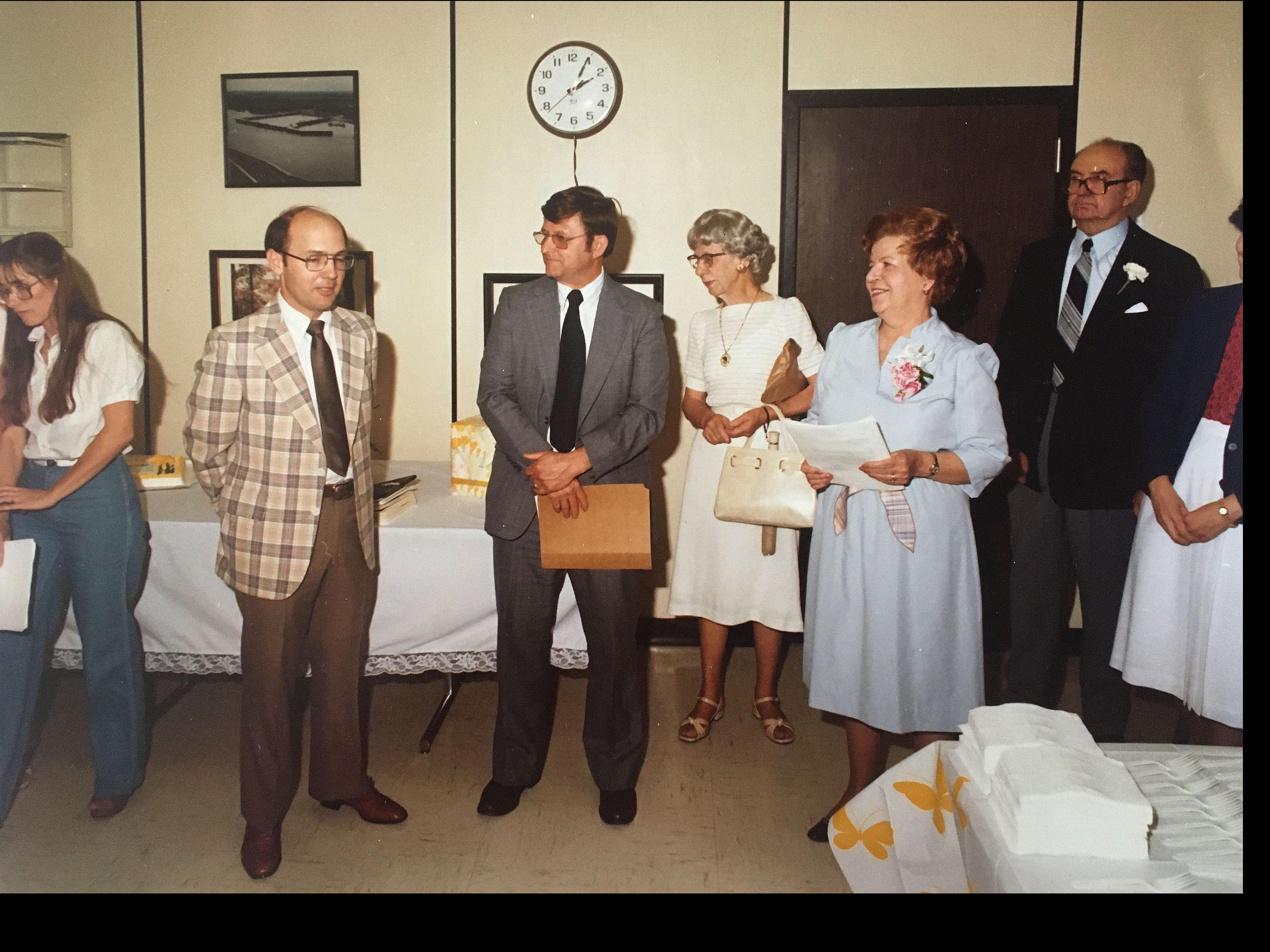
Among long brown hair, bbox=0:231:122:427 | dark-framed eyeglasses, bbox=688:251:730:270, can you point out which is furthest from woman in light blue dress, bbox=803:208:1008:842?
long brown hair, bbox=0:231:122:427

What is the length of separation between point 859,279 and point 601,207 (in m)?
1.61

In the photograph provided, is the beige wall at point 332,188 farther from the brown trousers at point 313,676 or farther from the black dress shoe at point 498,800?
the black dress shoe at point 498,800

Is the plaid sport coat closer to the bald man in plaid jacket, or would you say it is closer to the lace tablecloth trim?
the bald man in plaid jacket

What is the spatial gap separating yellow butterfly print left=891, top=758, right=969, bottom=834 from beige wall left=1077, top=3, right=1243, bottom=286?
2648 mm

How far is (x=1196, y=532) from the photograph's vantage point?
7.10 ft

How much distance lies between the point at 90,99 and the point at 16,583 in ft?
7.24

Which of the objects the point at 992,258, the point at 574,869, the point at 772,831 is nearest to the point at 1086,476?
the point at 992,258

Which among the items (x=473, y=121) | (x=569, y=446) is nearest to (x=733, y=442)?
(x=569, y=446)

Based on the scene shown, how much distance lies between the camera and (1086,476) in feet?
8.93

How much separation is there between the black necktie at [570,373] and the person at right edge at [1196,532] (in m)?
1.44

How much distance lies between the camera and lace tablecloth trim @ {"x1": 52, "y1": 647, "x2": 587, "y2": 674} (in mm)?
2744
